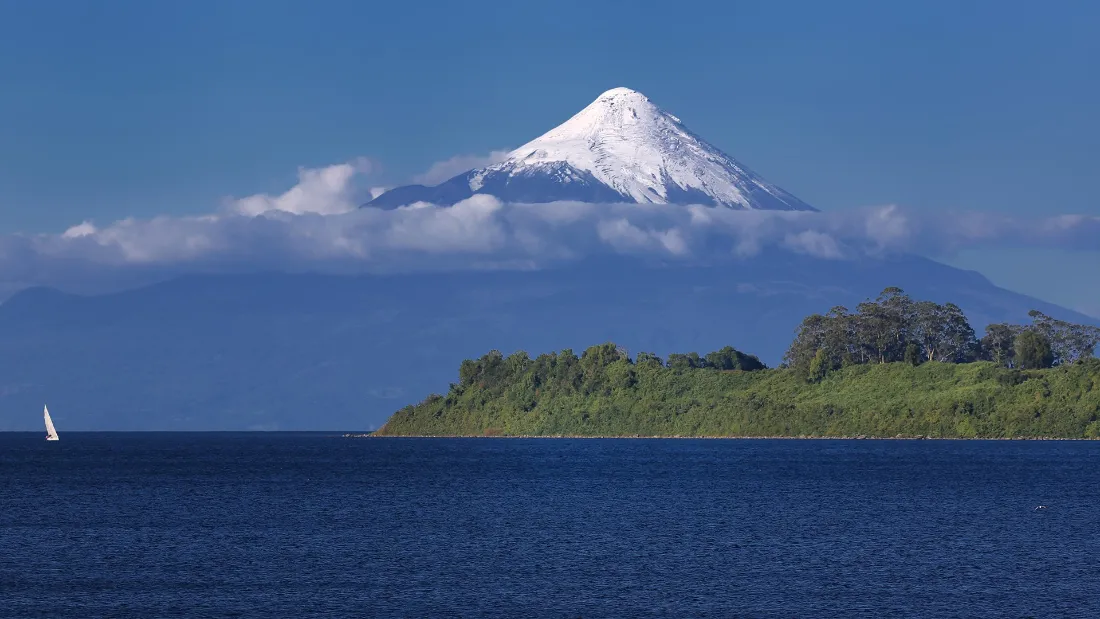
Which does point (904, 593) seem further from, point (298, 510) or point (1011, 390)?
point (1011, 390)

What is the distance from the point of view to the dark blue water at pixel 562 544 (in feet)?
178

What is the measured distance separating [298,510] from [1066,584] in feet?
162

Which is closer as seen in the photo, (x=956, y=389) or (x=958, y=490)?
(x=958, y=490)

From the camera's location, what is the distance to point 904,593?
55875mm

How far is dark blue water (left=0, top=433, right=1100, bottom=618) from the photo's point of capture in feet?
178

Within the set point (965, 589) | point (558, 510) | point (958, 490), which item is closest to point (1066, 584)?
point (965, 589)

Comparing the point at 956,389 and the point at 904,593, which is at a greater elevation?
the point at 956,389

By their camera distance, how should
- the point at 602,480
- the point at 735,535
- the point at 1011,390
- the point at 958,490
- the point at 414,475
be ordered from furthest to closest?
the point at 1011,390, the point at 414,475, the point at 602,480, the point at 958,490, the point at 735,535

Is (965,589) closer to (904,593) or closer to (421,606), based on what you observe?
(904,593)

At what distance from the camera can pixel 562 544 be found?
235 feet

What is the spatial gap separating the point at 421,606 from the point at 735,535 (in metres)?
26.1

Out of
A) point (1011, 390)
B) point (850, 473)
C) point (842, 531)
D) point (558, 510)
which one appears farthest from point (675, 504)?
point (1011, 390)

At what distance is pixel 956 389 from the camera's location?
19925 centimetres

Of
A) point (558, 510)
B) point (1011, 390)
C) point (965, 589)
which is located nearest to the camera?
point (965, 589)
